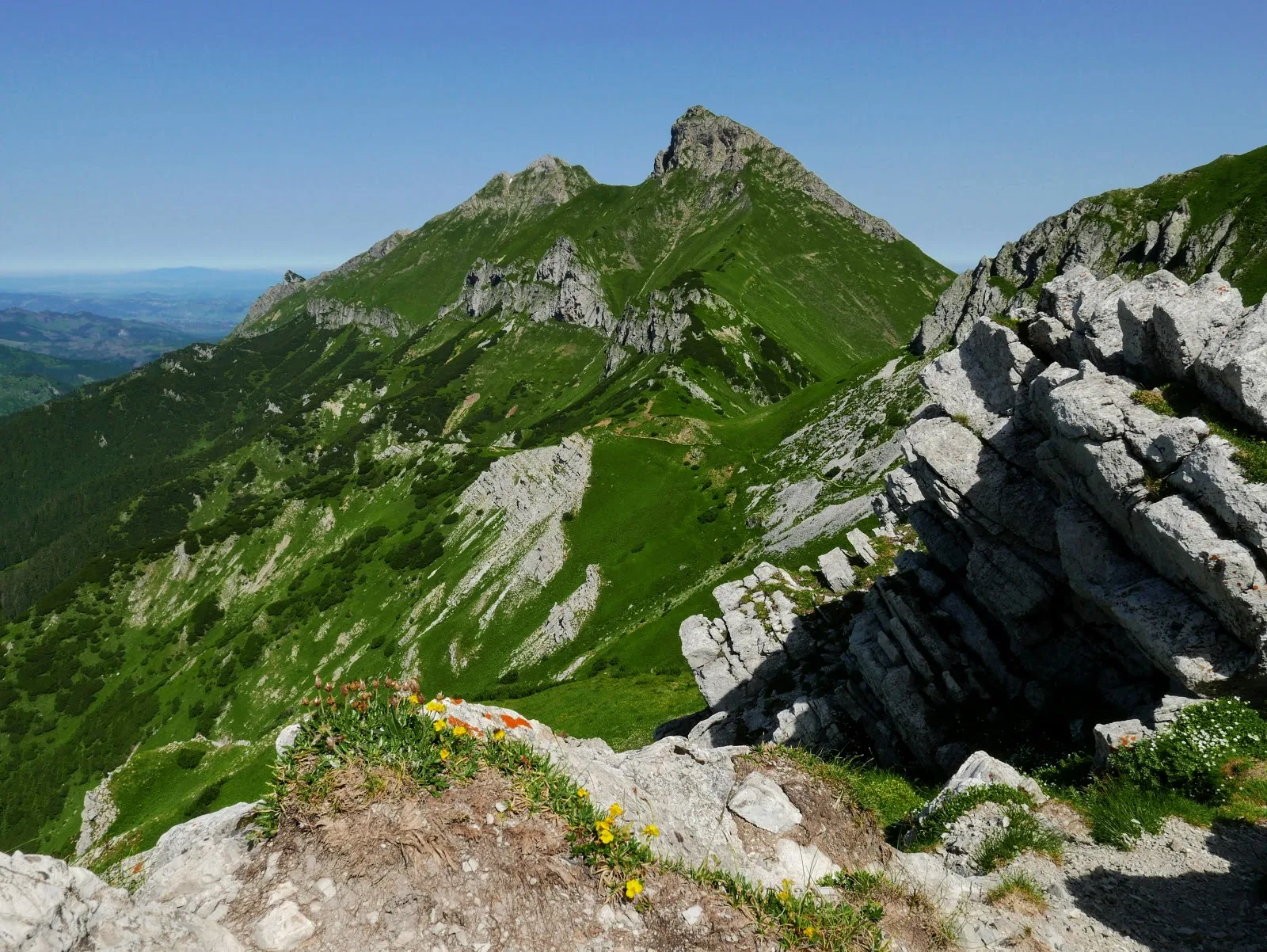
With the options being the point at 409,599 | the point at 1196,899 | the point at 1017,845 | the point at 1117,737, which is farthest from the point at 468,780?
the point at 409,599

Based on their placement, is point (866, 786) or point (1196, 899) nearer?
point (1196, 899)

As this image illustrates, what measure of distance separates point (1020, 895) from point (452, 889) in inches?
405

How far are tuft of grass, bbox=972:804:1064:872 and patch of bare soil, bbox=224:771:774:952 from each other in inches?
251

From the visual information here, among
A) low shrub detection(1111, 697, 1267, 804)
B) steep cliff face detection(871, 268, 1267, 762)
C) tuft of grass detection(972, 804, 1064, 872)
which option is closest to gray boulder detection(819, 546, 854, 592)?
steep cliff face detection(871, 268, 1267, 762)

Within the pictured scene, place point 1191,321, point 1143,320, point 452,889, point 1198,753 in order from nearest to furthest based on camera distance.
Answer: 1. point 452,889
2. point 1198,753
3. point 1191,321
4. point 1143,320

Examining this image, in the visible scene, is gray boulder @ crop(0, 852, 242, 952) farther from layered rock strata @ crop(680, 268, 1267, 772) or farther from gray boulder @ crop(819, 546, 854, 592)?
gray boulder @ crop(819, 546, 854, 592)

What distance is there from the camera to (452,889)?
9469 millimetres

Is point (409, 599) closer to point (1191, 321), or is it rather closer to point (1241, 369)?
point (1191, 321)

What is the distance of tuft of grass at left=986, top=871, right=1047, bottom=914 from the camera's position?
11711 mm

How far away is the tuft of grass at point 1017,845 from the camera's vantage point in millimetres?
13195

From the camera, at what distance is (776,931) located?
9.80 metres

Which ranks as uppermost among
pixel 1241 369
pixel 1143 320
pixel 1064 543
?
pixel 1143 320

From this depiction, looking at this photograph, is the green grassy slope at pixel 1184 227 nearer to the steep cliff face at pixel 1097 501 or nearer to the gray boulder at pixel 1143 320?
the steep cliff face at pixel 1097 501

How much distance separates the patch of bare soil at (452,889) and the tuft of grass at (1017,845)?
6.38m
